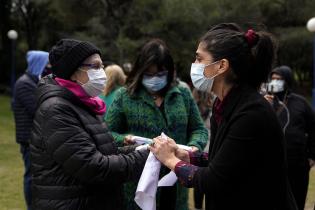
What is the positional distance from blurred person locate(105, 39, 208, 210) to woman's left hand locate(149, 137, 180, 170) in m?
1.16

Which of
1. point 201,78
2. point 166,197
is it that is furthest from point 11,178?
point 201,78

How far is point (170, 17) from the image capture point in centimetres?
2278

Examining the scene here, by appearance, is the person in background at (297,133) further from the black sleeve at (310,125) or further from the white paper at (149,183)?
the white paper at (149,183)

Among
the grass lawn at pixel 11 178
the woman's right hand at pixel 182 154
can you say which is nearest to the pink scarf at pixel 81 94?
the woman's right hand at pixel 182 154

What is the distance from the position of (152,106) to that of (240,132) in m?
1.73

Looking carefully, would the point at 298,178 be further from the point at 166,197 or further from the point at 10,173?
the point at 10,173

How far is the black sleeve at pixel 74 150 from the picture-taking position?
2586 millimetres

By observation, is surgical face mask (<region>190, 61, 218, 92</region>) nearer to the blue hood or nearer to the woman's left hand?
the woman's left hand

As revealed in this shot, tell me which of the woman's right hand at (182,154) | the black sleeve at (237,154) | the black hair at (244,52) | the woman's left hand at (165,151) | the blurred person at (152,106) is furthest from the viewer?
the blurred person at (152,106)

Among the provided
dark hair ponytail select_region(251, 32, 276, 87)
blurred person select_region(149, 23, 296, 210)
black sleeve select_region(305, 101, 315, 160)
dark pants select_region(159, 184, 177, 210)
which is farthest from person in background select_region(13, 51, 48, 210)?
dark hair ponytail select_region(251, 32, 276, 87)

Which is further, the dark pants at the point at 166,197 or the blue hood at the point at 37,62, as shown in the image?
the blue hood at the point at 37,62

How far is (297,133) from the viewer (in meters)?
5.63

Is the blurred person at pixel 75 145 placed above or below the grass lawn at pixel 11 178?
above

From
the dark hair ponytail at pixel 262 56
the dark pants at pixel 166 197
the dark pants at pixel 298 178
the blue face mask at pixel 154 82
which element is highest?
the dark hair ponytail at pixel 262 56
